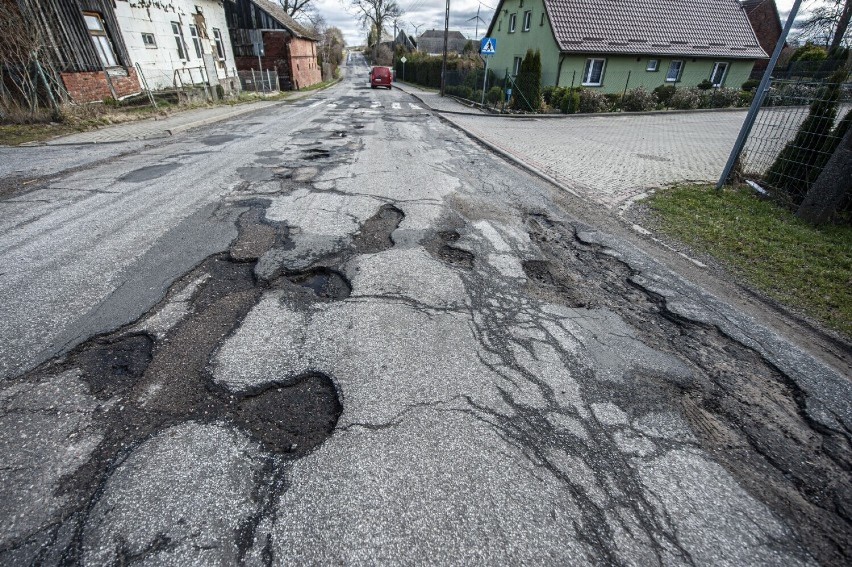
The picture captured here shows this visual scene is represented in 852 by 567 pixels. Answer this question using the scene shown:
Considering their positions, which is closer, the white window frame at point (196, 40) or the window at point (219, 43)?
the white window frame at point (196, 40)

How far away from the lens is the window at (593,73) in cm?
2089

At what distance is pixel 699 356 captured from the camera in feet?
10.2

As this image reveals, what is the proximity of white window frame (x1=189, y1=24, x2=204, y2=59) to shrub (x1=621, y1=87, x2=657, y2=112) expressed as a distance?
73.7 ft

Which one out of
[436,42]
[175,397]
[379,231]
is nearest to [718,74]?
[379,231]

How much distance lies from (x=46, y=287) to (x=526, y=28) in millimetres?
27169

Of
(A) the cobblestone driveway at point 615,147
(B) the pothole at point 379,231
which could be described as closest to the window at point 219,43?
(A) the cobblestone driveway at point 615,147

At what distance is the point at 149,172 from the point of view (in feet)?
23.8

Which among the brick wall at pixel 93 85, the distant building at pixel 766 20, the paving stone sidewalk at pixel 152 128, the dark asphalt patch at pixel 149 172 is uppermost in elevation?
the distant building at pixel 766 20

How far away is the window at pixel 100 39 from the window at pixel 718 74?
31102mm

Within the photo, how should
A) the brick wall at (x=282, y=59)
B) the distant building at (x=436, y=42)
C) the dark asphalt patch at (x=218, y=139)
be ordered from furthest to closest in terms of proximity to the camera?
1. the distant building at (x=436, y=42)
2. the brick wall at (x=282, y=59)
3. the dark asphalt patch at (x=218, y=139)

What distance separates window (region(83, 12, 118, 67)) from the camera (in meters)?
13.0

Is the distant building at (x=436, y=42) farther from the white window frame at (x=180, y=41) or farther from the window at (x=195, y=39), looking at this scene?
the white window frame at (x=180, y=41)

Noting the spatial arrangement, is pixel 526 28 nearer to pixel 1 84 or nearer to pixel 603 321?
pixel 1 84

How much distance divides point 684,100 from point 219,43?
2714 cm
